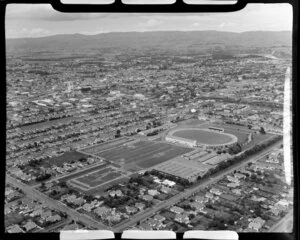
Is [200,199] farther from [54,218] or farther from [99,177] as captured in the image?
[54,218]

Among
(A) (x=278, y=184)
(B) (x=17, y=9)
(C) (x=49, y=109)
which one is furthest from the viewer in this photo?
(C) (x=49, y=109)

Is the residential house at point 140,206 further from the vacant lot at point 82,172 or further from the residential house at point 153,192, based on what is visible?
the vacant lot at point 82,172

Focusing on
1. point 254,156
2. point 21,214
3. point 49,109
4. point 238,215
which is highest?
point 49,109

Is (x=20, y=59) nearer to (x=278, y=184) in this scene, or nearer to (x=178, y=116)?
(x=178, y=116)

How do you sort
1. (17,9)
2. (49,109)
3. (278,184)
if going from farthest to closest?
(49,109), (278,184), (17,9)

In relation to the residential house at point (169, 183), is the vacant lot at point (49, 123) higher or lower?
higher

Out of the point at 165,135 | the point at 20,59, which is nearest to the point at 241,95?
the point at 165,135

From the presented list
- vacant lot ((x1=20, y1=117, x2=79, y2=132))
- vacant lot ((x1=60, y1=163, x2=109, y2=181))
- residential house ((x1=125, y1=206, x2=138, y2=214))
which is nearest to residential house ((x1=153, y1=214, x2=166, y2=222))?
residential house ((x1=125, y1=206, x2=138, y2=214))

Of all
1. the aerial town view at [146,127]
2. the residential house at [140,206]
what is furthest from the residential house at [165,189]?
the residential house at [140,206]
